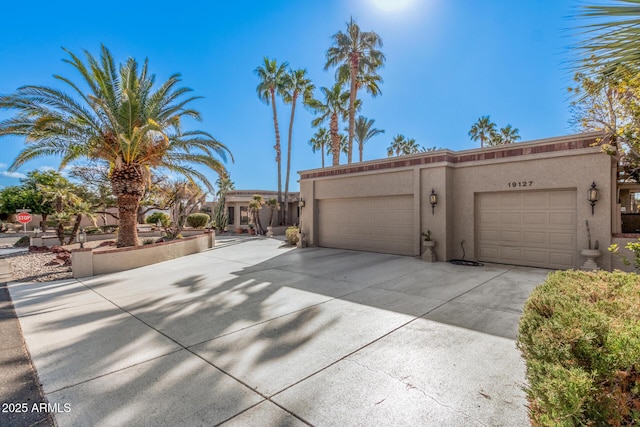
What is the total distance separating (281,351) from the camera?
352 cm

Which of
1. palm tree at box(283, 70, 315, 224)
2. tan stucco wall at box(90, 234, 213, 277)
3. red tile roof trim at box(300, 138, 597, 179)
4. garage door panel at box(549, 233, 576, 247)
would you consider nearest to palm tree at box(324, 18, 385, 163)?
palm tree at box(283, 70, 315, 224)

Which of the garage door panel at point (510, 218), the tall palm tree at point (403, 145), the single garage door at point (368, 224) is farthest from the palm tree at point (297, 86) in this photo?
the garage door panel at point (510, 218)

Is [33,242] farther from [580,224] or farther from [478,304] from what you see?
[580,224]

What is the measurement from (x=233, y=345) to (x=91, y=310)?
129 inches

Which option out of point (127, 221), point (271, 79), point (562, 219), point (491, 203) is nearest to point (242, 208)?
point (271, 79)

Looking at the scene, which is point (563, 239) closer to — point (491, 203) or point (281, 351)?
point (491, 203)

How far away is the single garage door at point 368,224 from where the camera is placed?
35.2 ft

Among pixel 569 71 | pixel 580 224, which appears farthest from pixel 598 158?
pixel 569 71

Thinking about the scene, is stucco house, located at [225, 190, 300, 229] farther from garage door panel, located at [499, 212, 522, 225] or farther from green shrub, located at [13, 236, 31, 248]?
garage door panel, located at [499, 212, 522, 225]

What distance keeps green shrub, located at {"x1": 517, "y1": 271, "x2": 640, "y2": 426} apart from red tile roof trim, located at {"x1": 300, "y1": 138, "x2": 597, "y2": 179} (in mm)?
6742

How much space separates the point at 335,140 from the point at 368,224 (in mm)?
8360

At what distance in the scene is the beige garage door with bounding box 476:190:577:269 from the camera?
7.85 m

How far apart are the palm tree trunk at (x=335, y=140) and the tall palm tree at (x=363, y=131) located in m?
5.62

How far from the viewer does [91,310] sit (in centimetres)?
517
